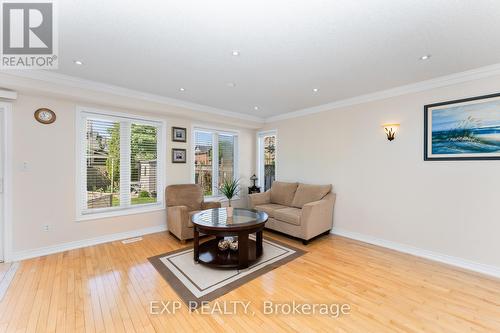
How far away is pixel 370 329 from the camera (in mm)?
1743

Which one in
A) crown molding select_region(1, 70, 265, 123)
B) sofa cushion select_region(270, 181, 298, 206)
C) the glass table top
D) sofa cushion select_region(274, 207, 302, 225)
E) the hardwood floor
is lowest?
the hardwood floor

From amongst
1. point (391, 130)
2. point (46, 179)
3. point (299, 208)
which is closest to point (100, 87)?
point (46, 179)

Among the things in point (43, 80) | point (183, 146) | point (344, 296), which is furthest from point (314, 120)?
Answer: point (43, 80)

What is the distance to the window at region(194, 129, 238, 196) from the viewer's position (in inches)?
193

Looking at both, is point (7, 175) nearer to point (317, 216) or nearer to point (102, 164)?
point (102, 164)

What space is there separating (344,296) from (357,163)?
2.37 meters

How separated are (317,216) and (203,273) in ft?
6.75

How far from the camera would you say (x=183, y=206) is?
3.76 m

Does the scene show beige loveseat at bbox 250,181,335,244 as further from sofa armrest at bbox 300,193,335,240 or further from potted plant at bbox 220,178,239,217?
potted plant at bbox 220,178,239,217

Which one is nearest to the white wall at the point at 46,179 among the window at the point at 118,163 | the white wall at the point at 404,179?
the window at the point at 118,163

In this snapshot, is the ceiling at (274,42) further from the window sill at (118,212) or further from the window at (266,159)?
the window at (266,159)

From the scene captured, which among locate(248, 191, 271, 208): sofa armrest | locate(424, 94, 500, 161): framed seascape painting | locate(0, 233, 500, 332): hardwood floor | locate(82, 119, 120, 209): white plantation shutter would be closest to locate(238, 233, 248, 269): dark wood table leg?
locate(0, 233, 500, 332): hardwood floor

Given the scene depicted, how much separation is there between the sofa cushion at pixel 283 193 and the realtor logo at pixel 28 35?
4073 mm

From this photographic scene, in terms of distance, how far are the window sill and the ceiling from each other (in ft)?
6.96
